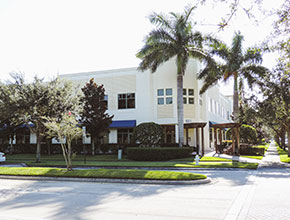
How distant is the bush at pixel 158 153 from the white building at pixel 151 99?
Result: 21.5ft

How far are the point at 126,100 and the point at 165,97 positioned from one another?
4.51m

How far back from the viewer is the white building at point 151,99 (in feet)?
97.1

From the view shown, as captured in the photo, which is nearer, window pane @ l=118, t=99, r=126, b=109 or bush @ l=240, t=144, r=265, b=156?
bush @ l=240, t=144, r=265, b=156

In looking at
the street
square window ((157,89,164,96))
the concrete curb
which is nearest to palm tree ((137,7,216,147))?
square window ((157,89,164,96))

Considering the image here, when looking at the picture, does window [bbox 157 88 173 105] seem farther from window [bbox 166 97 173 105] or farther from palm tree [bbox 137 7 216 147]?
palm tree [bbox 137 7 216 147]

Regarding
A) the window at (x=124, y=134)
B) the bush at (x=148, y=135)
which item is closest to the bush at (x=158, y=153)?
the bush at (x=148, y=135)

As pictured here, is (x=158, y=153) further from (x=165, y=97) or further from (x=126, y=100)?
(x=126, y=100)

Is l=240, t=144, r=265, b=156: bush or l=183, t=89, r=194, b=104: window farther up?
l=183, t=89, r=194, b=104: window

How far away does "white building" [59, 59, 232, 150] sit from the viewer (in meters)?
29.6

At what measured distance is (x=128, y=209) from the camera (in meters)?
6.84

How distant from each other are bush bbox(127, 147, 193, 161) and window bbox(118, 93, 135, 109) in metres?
8.80

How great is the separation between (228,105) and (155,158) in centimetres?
3375

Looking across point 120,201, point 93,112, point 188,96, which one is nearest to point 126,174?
point 120,201

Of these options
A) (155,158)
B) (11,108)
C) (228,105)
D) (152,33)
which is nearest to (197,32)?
(152,33)
